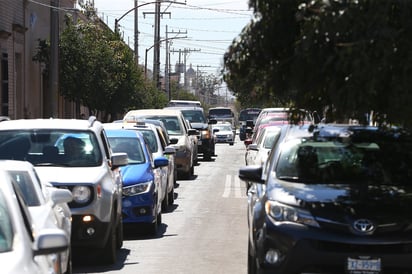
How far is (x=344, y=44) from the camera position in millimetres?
7074

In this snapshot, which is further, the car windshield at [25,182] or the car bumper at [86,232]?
the car bumper at [86,232]

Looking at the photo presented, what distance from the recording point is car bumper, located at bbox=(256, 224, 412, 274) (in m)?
7.83

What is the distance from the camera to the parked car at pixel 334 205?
785cm

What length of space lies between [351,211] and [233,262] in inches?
146

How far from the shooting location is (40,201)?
817cm

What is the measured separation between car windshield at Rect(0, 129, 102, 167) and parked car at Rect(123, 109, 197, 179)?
513 inches

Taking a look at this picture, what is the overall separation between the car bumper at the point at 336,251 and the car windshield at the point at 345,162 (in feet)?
3.20

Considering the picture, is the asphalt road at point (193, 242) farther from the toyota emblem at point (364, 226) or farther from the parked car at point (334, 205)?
the toyota emblem at point (364, 226)

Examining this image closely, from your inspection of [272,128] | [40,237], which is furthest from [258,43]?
[272,128]

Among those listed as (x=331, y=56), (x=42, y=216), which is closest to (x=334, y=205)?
(x=331, y=56)

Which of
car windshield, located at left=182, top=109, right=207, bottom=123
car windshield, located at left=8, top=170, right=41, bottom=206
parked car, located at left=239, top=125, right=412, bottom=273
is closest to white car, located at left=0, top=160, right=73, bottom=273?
car windshield, located at left=8, top=170, right=41, bottom=206

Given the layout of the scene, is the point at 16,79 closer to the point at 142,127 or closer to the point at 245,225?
the point at 142,127

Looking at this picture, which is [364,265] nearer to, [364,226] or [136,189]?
[364,226]

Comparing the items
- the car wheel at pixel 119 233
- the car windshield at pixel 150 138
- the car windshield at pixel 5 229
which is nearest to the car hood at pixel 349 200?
the car windshield at pixel 5 229
